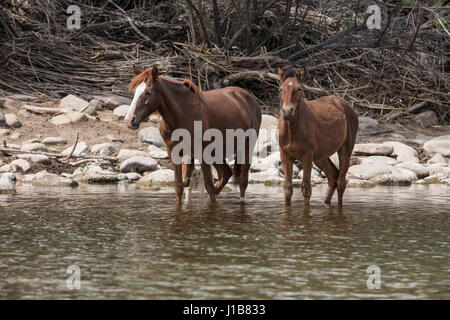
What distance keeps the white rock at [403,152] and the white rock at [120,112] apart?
228 inches

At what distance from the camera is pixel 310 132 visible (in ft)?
33.3

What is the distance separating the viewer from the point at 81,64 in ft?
62.2

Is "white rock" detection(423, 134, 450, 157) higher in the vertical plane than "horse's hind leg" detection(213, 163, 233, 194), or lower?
higher

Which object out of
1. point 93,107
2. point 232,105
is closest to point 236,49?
point 93,107

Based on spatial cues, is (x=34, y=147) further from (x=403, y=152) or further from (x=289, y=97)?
(x=403, y=152)

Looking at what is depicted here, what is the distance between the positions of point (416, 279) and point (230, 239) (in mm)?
2280

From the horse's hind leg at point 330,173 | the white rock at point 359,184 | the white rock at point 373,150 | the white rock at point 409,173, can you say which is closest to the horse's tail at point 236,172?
the horse's hind leg at point 330,173

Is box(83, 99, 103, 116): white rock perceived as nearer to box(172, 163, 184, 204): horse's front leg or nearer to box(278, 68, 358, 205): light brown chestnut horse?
box(172, 163, 184, 204): horse's front leg

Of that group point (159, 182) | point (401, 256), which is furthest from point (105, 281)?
point (159, 182)

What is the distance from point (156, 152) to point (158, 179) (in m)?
1.79

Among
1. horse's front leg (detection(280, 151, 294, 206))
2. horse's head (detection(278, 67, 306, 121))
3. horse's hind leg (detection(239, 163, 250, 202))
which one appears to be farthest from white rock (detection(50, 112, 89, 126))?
horse's head (detection(278, 67, 306, 121))

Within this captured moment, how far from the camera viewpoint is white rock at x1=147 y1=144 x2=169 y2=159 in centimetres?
1509

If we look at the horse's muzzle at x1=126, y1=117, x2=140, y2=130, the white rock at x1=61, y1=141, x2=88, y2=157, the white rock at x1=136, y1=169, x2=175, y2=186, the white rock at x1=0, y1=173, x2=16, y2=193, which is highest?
the horse's muzzle at x1=126, y1=117, x2=140, y2=130

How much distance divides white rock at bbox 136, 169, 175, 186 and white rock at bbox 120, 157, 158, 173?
0.73 m
